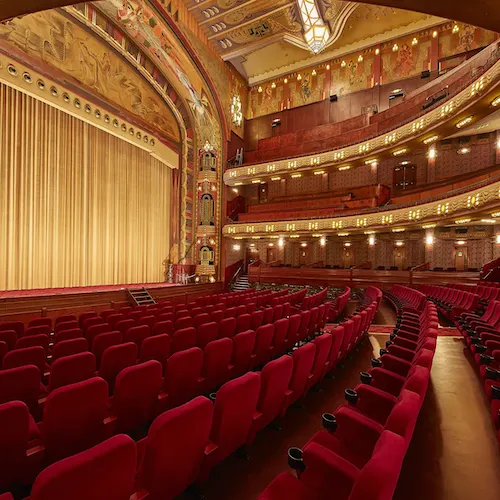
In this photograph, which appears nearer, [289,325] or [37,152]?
[289,325]

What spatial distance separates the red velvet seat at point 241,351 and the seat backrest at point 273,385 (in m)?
0.82

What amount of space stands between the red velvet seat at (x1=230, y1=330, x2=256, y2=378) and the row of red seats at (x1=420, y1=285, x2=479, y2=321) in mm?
4319

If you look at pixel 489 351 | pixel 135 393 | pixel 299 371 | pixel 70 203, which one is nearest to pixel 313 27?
pixel 70 203

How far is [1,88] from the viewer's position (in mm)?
7848

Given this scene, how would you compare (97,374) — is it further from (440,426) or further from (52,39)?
(52,39)

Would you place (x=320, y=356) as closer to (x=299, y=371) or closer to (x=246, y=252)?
(x=299, y=371)

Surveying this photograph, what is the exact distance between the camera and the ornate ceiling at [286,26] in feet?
38.5

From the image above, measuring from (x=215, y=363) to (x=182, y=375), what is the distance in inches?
16.3

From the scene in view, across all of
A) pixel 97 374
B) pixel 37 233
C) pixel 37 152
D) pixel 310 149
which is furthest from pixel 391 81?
pixel 97 374

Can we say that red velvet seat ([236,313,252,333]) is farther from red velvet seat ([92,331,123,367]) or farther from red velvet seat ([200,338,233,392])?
red velvet seat ([92,331,123,367])

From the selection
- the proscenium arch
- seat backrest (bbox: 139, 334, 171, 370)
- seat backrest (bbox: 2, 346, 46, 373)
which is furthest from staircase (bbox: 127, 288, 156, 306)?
the proscenium arch

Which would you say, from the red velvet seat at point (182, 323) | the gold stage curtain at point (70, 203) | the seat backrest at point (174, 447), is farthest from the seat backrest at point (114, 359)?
the gold stage curtain at point (70, 203)

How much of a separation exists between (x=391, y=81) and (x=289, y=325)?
1490 centimetres

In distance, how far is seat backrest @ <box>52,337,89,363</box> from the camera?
250cm
